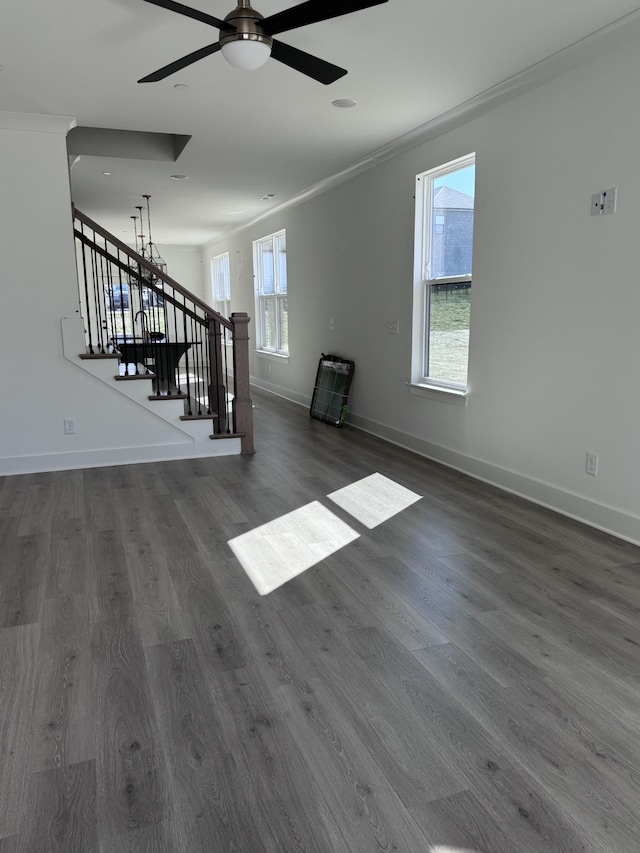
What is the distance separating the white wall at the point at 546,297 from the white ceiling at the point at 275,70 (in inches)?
12.3

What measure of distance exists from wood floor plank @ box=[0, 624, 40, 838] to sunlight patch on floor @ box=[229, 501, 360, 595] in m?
0.98

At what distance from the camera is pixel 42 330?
4.57 metres

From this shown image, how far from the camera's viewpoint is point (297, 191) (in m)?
7.06

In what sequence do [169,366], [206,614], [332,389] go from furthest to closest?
[332,389]
[169,366]
[206,614]

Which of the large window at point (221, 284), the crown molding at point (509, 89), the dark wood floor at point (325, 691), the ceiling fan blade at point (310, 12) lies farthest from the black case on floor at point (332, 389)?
the large window at point (221, 284)

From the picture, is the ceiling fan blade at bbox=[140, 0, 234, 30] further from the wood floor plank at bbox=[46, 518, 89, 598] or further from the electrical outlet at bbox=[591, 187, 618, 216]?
the wood floor plank at bbox=[46, 518, 89, 598]

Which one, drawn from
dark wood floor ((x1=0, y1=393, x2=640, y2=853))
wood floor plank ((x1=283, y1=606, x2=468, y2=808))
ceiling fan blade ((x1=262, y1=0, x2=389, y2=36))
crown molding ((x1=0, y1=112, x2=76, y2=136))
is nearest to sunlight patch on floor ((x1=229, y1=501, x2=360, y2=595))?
dark wood floor ((x1=0, y1=393, x2=640, y2=853))

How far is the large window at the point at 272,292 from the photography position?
858 centimetres

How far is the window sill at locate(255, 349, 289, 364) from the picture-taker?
8570 millimetres

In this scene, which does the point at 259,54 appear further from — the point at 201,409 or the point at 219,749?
the point at 201,409

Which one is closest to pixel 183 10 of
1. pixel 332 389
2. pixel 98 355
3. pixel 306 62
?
pixel 306 62

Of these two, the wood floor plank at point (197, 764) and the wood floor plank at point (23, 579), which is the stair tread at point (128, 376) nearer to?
the wood floor plank at point (23, 579)

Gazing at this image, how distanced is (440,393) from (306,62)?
2809mm

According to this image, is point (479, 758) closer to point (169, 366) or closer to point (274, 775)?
point (274, 775)
